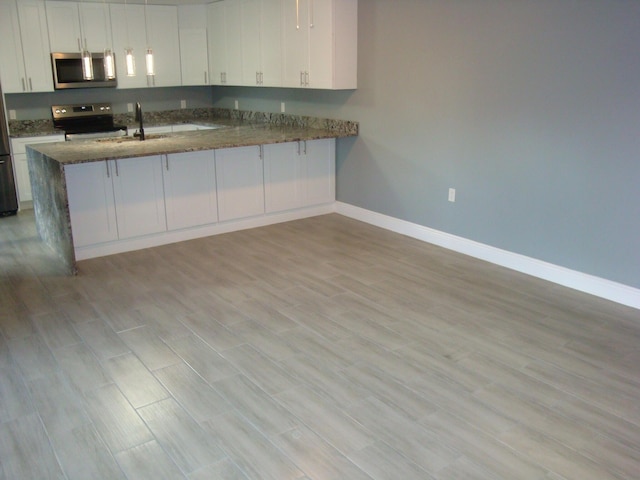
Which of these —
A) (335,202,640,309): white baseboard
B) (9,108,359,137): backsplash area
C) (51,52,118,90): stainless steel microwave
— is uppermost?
(51,52,118,90): stainless steel microwave

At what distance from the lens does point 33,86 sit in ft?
20.5

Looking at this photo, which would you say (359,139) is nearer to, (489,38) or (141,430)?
(489,38)

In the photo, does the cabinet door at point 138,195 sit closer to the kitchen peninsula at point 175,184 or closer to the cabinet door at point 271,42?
the kitchen peninsula at point 175,184

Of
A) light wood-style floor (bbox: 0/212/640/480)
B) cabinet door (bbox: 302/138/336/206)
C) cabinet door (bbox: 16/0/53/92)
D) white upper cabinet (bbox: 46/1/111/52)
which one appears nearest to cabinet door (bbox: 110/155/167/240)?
light wood-style floor (bbox: 0/212/640/480)

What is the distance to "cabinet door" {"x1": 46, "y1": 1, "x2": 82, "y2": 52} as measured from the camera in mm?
6191

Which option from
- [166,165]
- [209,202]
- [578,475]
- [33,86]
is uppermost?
[33,86]

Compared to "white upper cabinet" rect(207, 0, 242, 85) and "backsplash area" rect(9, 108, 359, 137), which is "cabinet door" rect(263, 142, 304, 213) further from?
"white upper cabinet" rect(207, 0, 242, 85)

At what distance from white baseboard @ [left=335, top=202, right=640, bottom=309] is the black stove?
321 centimetres

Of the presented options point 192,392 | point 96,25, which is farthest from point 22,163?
point 192,392

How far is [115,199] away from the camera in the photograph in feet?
15.3

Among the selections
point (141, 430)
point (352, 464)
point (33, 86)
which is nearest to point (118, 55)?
point (33, 86)

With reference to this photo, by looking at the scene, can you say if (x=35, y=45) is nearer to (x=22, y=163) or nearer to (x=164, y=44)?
(x=22, y=163)

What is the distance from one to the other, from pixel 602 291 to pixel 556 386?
1.38m

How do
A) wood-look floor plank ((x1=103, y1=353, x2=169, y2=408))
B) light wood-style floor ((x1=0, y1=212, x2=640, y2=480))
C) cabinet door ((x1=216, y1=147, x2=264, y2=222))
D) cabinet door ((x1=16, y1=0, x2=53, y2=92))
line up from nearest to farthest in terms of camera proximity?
light wood-style floor ((x1=0, y1=212, x2=640, y2=480))
wood-look floor plank ((x1=103, y1=353, x2=169, y2=408))
cabinet door ((x1=216, y1=147, x2=264, y2=222))
cabinet door ((x1=16, y1=0, x2=53, y2=92))
